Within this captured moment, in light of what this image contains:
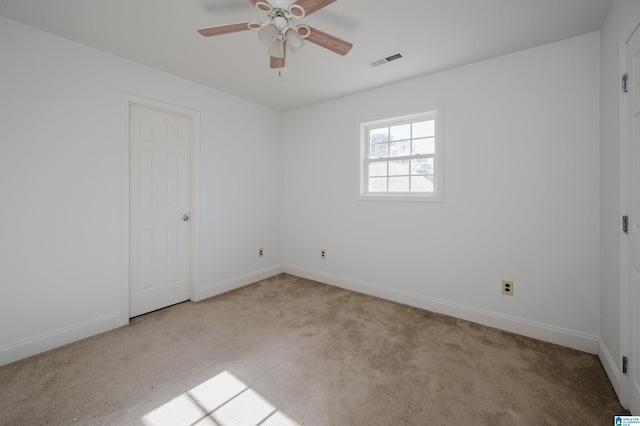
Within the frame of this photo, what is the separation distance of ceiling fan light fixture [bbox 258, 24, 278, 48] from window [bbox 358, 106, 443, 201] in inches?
74.7

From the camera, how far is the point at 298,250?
13.8 ft

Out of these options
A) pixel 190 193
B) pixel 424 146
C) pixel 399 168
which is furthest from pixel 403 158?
pixel 190 193

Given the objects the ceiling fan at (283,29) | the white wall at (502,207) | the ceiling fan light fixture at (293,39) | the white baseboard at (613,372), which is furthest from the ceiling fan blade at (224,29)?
the white baseboard at (613,372)

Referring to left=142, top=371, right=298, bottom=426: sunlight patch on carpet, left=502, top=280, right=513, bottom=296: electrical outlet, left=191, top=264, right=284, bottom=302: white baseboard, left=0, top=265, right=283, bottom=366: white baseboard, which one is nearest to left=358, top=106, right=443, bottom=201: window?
left=502, top=280, right=513, bottom=296: electrical outlet

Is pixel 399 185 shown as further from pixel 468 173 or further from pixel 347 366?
pixel 347 366

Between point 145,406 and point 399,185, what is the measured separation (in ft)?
9.77

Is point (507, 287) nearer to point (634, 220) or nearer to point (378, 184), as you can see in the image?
point (634, 220)

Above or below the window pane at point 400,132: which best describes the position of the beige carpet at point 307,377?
below

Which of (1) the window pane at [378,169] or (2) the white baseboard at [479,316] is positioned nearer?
(2) the white baseboard at [479,316]

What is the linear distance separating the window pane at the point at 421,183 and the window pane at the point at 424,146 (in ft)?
0.94

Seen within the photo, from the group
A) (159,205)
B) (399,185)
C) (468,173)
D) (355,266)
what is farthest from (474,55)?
(159,205)

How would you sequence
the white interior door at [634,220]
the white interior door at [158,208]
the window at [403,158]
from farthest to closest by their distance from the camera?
the window at [403,158], the white interior door at [158,208], the white interior door at [634,220]

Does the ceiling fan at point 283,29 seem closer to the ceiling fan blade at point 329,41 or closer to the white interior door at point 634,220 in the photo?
the ceiling fan blade at point 329,41

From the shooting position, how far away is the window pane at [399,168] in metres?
3.18
